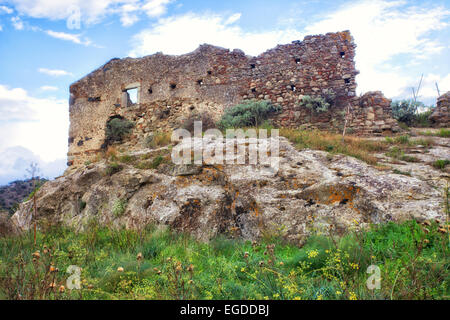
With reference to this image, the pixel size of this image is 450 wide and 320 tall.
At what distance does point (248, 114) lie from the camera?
401 inches

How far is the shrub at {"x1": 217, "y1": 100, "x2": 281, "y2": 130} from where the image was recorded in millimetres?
9989

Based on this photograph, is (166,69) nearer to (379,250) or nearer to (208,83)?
(208,83)

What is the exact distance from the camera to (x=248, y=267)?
2.88m

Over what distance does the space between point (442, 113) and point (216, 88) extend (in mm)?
8341

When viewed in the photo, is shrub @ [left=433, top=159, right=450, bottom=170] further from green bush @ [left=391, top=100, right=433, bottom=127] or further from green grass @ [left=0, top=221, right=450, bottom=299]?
green bush @ [left=391, top=100, right=433, bottom=127]

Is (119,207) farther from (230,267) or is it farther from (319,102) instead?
(319,102)

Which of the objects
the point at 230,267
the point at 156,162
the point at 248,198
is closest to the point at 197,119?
the point at 156,162

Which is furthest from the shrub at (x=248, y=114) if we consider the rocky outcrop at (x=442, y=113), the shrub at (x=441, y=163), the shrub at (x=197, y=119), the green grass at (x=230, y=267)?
the green grass at (x=230, y=267)

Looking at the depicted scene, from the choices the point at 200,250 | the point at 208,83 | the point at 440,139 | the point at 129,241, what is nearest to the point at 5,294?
the point at 129,241

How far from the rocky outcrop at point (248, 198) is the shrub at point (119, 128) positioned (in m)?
6.70

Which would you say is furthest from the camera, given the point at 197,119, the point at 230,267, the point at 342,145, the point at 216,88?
the point at 216,88

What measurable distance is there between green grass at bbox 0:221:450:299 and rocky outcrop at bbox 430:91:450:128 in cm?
839

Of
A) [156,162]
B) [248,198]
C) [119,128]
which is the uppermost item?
[119,128]
